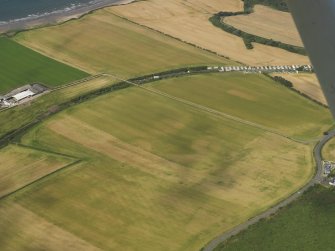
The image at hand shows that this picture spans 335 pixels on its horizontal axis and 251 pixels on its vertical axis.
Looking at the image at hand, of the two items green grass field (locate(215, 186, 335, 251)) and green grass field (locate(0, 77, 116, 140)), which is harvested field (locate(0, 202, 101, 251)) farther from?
green grass field (locate(0, 77, 116, 140))

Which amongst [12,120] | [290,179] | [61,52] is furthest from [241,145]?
[61,52]

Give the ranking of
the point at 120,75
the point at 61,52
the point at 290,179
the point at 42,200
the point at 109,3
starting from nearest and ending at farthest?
the point at 42,200 → the point at 290,179 → the point at 120,75 → the point at 61,52 → the point at 109,3

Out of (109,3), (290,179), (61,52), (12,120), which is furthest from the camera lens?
(109,3)

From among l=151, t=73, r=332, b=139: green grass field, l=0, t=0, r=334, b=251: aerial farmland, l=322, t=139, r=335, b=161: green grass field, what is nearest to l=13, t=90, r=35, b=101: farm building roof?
l=0, t=0, r=334, b=251: aerial farmland

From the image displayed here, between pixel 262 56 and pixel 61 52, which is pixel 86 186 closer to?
pixel 61 52

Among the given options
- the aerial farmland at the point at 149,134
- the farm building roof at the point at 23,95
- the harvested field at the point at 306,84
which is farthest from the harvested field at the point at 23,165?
the harvested field at the point at 306,84

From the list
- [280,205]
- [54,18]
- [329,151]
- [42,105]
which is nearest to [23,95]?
[42,105]
